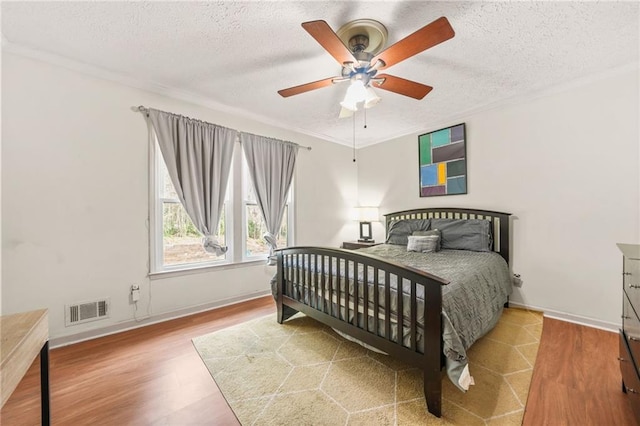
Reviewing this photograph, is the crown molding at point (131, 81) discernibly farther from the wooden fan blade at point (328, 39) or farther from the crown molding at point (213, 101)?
the wooden fan blade at point (328, 39)

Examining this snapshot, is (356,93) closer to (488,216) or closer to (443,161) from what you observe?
(443,161)

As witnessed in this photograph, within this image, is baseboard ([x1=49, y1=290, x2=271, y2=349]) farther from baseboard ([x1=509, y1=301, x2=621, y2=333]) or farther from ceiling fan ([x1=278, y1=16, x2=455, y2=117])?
baseboard ([x1=509, y1=301, x2=621, y2=333])

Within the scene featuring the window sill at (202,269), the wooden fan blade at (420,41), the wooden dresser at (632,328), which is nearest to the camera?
the wooden dresser at (632,328)

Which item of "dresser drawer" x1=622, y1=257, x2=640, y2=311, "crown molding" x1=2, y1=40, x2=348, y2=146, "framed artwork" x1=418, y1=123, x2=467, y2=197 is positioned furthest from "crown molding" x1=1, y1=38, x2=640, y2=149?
"dresser drawer" x1=622, y1=257, x2=640, y2=311

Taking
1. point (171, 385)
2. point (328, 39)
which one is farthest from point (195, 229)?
point (328, 39)

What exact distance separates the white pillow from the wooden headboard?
0.63 metres

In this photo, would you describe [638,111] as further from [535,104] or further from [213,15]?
[213,15]

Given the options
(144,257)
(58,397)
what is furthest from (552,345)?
(144,257)

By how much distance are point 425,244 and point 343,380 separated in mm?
1931

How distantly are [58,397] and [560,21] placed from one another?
4.23 metres

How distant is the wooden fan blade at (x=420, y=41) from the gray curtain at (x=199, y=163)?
6.74ft

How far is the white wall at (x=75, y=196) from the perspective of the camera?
2.03 m

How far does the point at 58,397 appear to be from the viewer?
1.57 meters

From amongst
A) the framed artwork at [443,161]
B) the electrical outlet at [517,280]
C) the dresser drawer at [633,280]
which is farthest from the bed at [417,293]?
the dresser drawer at [633,280]
